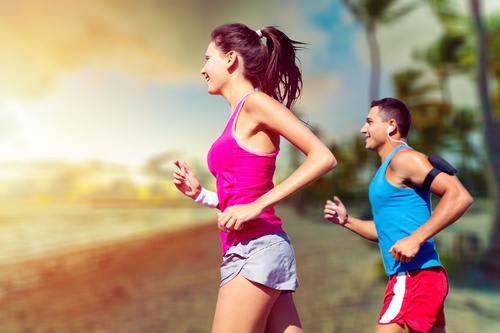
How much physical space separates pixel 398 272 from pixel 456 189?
368 mm

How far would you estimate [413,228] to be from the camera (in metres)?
2.64

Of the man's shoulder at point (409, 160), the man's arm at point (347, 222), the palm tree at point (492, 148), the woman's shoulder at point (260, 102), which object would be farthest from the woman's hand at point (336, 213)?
the palm tree at point (492, 148)

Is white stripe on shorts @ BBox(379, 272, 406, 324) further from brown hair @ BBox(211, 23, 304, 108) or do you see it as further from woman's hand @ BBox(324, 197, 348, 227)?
brown hair @ BBox(211, 23, 304, 108)

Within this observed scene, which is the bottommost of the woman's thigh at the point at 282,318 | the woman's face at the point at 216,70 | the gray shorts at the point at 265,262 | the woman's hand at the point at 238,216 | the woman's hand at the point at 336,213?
the woman's thigh at the point at 282,318

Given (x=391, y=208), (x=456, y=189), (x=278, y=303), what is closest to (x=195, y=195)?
(x=278, y=303)

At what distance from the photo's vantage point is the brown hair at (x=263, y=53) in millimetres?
2357

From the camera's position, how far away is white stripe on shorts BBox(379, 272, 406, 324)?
2.61 meters

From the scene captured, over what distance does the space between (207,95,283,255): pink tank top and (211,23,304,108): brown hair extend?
210 millimetres

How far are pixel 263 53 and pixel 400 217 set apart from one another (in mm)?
799

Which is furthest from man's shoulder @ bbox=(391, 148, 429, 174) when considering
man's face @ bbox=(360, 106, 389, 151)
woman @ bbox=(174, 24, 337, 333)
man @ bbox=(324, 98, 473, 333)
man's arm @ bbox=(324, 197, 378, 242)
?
woman @ bbox=(174, 24, 337, 333)

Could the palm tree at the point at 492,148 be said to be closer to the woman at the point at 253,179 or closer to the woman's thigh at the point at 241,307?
the woman at the point at 253,179

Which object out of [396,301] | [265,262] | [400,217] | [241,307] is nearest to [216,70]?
[265,262]

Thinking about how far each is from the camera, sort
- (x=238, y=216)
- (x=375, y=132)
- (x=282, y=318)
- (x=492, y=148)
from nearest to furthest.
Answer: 1. (x=238, y=216)
2. (x=282, y=318)
3. (x=375, y=132)
4. (x=492, y=148)

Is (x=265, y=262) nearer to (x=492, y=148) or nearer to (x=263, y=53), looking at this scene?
(x=263, y=53)
